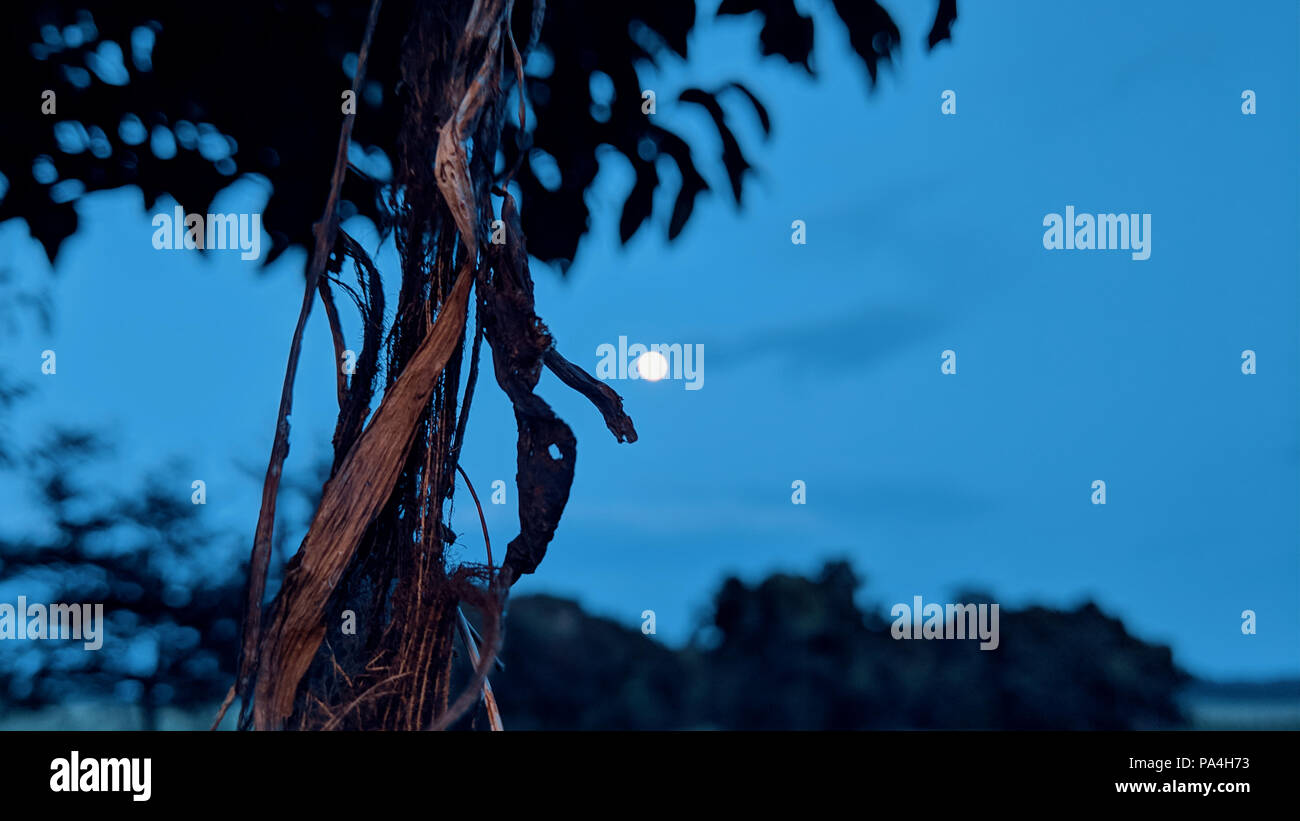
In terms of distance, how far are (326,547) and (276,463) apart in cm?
27

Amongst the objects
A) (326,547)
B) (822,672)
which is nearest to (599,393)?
(326,547)

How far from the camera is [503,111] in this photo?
2.73m

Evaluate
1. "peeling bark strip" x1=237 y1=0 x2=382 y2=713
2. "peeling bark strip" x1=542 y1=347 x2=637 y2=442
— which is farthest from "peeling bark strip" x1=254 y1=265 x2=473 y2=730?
"peeling bark strip" x1=542 y1=347 x2=637 y2=442

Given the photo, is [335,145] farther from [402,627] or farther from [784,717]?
[784,717]

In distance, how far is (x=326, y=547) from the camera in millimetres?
2314

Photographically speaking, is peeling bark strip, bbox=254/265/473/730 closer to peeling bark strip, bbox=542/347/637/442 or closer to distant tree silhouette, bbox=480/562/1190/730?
peeling bark strip, bbox=542/347/637/442

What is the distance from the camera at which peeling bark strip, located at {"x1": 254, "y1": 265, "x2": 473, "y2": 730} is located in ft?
7.57

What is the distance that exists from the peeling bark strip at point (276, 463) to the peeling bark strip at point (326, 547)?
5 centimetres

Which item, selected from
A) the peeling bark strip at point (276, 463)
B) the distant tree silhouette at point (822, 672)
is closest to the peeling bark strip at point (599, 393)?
the peeling bark strip at point (276, 463)

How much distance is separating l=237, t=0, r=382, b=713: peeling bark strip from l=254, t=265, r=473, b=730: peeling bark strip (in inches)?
2.1

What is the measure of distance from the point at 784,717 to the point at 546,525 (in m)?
6.59

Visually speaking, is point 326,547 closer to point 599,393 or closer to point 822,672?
point 599,393

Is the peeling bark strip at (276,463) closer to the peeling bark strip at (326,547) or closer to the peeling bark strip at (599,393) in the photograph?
the peeling bark strip at (326,547)
